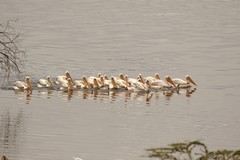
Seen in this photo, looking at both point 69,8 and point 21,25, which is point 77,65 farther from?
point 69,8

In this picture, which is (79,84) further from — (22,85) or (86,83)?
(22,85)

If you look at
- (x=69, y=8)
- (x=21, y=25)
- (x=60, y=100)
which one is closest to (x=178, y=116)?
(x=60, y=100)

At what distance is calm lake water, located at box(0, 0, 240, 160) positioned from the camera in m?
29.6

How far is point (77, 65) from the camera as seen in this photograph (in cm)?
4591

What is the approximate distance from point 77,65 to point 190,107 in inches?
420

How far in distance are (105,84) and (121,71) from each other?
252 inches

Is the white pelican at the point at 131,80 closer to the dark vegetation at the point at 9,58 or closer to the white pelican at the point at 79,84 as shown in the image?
the white pelican at the point at 79,84

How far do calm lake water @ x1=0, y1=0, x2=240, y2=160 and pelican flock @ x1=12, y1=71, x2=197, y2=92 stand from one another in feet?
1.32

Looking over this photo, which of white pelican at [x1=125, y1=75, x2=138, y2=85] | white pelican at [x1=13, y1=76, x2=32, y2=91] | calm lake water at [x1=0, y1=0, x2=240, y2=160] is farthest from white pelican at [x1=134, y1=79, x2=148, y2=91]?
white pelican at [x1=13, y1=76, x2=32, y2=91]

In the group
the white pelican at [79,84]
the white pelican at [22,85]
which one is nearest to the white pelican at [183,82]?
the white pelican at [79,84]

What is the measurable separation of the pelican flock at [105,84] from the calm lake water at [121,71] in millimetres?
402

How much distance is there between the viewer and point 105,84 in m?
38.7

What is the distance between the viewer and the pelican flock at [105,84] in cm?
3862

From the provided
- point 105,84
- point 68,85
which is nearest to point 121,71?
point 105,84
